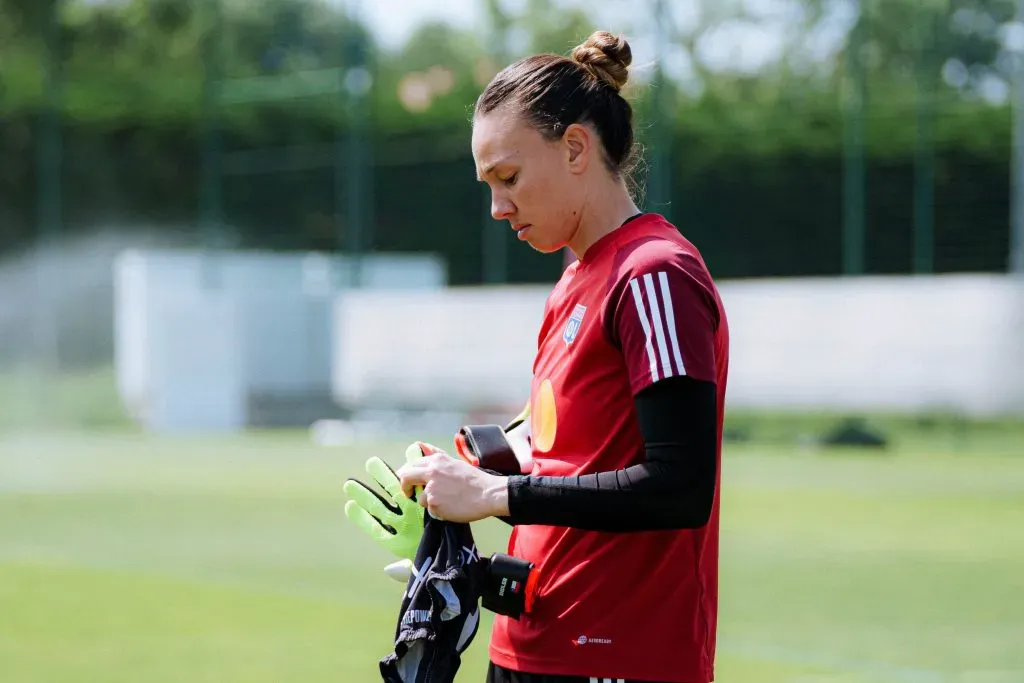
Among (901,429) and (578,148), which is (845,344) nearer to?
(901,429)

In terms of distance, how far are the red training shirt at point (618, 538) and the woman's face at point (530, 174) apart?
0.09m

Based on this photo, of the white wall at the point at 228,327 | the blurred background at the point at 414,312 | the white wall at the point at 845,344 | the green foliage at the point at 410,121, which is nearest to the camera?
the blurred background at the point at 414,312

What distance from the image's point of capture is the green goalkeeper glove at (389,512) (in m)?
2.71

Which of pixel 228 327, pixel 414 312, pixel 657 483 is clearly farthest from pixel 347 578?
pixel 228 327

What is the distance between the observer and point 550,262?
23219mm

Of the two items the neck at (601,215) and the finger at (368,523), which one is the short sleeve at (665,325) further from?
the finger at (368,523)

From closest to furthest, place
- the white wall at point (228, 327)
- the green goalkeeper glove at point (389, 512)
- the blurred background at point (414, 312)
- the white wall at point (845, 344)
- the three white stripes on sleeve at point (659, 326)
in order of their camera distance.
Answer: the three white stripes on sleeve at point (659, 326)
the green goalkeeper glove at point (389, 512)
the blurred background at point (414, 312)
the white wall at point (845, 344)
the white wall at point (228, 327)

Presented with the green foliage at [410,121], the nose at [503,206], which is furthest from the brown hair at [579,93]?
the green foliage at [410,121]

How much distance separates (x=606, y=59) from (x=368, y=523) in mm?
897

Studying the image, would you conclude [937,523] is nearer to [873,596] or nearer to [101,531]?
[873,596]

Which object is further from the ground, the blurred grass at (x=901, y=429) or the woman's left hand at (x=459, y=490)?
the woman's left hand at (x=459, y=490)

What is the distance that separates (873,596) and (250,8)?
2498 cm

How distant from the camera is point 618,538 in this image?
8.08 feet

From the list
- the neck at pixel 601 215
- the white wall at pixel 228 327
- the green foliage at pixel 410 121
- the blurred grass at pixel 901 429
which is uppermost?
the green foliage at pixel 410 121
